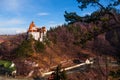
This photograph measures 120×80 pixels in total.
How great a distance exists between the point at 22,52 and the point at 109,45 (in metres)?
35.9

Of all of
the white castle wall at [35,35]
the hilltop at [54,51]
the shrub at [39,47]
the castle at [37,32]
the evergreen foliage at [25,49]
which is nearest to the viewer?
the hilltop at [54,51]

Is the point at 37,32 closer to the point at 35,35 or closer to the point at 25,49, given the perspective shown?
the point at 35,35

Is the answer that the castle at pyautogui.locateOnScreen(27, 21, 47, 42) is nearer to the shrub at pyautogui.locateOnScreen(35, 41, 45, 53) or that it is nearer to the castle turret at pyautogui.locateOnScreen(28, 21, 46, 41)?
the castle turret at pyautogui.locateOnScreen(28, 21, 46, 41)

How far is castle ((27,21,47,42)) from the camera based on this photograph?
220 ft

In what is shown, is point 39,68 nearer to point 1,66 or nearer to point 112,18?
point 1,66

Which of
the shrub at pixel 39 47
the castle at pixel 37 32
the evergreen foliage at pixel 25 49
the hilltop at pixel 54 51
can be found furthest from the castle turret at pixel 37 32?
the evergreen foliage at pixel 25 49

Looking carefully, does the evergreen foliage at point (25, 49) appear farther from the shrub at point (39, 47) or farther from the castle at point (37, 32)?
the castle at point (37, 32)

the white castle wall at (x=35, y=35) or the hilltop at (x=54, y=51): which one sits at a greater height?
the white castle wall at (x=35, y=35)

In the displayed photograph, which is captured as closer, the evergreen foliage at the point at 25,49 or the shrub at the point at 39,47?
the evergreen foliage at the point at 25,49

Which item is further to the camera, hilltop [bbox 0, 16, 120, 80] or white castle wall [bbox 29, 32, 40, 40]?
white castle wall [bbox 29, 32, 40, 40]

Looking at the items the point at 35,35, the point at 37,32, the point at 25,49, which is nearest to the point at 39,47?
the point at 35,35

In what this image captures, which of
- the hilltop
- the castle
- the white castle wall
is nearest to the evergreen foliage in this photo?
the hilltop

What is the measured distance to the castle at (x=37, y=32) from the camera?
67.2 meters

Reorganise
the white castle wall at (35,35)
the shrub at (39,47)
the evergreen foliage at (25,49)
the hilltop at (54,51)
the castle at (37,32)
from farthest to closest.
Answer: the castle at (37,32) < the white castle wall at (35,35) < the shrub at (39,47) < the evergreen foliage at (25,49) < the hilltop at (54,51)
